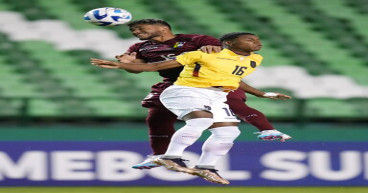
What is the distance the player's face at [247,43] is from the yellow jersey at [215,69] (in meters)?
0.08

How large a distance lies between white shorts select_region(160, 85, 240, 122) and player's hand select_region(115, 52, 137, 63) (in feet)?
1.08

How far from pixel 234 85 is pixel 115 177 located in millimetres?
5053

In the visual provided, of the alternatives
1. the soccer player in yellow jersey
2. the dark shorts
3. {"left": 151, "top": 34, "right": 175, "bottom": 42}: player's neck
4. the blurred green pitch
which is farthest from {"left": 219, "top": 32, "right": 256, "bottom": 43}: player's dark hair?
the blurred green pitch

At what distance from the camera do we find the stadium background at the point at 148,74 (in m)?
10.9

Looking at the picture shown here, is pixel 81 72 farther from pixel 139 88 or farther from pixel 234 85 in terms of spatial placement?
pixel 234 85

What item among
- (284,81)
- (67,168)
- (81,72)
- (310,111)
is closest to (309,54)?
(284,81)

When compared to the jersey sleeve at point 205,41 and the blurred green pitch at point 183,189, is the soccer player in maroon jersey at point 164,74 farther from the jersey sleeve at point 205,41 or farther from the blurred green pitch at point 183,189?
the blurred green pitch at point 183,189

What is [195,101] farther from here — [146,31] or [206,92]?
[146,31]

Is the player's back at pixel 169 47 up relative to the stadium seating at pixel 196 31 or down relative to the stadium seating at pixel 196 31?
up

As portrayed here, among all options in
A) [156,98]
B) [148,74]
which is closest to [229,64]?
[156,98]

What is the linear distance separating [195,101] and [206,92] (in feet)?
0.41

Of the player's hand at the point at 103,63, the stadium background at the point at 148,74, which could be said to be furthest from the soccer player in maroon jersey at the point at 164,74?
the stadium background at the point at 148,74

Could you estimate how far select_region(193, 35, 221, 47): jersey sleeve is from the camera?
6.10 metres

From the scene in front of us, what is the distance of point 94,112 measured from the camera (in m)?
10.9
